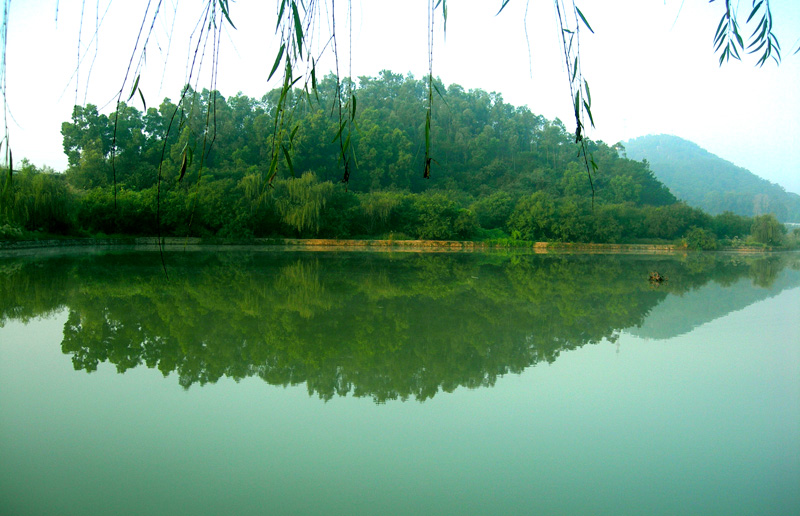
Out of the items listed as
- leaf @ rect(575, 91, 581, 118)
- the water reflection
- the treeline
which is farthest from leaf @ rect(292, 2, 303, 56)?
the treeline

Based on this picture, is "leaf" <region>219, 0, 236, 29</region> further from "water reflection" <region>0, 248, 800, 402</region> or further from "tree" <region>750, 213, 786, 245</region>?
"tree" <region>750, 213, 786, 245</region>

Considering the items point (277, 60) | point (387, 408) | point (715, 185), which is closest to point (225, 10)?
point (277, 60)

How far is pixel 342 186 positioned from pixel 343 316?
2171cm

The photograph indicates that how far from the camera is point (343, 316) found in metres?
7.29

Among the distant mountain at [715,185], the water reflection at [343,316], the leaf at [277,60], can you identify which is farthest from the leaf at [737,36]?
the distant mountain at [715,185]

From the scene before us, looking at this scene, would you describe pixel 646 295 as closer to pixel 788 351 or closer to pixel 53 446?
pixel 788 351

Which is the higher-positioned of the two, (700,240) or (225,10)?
(225,10)

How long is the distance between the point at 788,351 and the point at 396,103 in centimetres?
4606

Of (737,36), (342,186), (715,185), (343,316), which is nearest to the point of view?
(737,36)

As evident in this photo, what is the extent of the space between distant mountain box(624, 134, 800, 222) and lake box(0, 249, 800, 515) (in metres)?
65.5

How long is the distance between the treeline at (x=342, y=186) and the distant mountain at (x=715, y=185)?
96.1 feet

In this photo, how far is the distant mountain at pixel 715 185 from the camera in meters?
69.9

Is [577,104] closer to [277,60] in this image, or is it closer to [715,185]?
[277,60]

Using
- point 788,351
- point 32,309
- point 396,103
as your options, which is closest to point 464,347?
point 788,351
